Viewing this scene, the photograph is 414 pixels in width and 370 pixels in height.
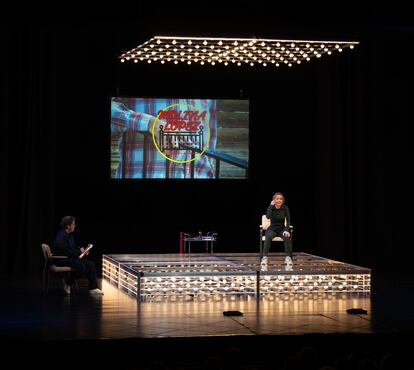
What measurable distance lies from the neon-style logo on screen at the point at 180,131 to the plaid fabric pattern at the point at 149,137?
0.04 metres

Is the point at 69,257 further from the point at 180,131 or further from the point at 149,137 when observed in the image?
the point at 180,131

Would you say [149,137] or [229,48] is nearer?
[229,48]

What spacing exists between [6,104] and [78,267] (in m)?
3.79

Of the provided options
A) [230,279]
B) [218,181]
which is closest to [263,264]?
[230,279]

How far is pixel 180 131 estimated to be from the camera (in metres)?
15.3

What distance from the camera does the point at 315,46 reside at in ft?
41.5

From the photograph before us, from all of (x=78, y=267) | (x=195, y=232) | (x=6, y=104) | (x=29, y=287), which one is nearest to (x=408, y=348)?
(x=78, y=267)

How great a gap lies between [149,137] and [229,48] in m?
3.06

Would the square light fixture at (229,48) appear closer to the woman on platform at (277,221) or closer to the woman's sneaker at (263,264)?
the woman on platform at (277,221)

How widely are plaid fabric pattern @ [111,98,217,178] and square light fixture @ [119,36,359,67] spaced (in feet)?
6.22

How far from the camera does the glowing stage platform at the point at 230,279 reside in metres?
11.4

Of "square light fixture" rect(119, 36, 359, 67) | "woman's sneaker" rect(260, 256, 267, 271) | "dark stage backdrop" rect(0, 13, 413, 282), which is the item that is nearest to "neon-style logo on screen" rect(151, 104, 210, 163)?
"dark stage backdrop" rect(0, 13, 413, 282)

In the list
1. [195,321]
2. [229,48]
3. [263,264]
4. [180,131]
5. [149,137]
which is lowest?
[195,321]

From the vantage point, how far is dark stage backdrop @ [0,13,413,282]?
1461 cm
